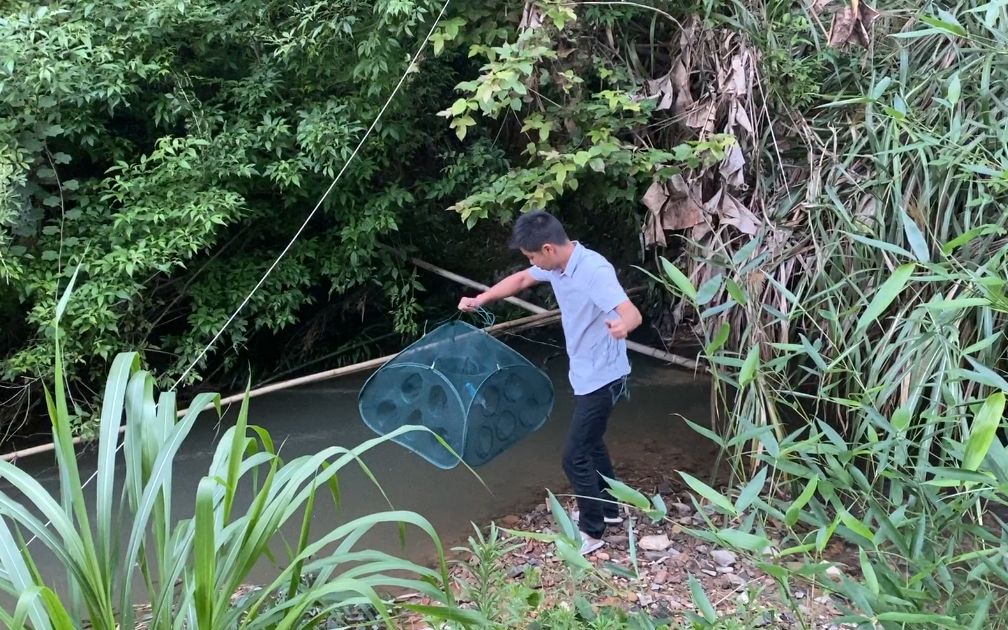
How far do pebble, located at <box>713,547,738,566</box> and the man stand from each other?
1.30 ft

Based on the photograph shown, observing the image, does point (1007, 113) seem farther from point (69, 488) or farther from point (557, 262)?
point (69, 488)

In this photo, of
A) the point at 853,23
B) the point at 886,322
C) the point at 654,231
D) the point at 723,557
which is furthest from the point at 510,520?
the point at 853,23

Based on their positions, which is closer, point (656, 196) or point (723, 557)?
point (723, 557)

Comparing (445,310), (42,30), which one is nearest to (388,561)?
(42,30)

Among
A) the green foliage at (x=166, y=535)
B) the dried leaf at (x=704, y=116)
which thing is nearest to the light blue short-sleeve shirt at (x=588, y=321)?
the dried leaf at (x=704, y=116)

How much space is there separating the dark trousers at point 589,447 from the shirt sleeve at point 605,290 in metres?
0.33

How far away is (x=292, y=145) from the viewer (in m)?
3.53

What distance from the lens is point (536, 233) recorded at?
2453 mm

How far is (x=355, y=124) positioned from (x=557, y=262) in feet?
4.79

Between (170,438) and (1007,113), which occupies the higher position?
(1007,113)

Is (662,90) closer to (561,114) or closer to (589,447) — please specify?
(561,114)

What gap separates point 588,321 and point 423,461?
4.23ft

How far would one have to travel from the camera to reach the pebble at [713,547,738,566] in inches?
102

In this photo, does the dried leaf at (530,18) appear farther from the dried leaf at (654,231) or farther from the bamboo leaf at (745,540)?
the bamboo leaf at (745,540)
